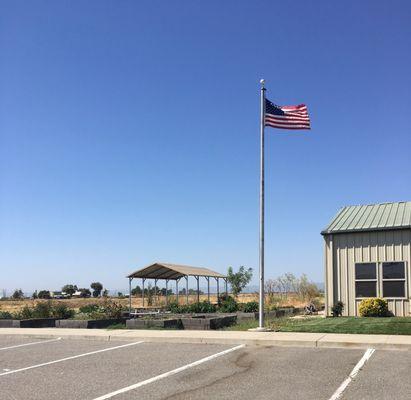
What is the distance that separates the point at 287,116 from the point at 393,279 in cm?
781

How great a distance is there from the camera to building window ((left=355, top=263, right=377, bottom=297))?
21453 mm

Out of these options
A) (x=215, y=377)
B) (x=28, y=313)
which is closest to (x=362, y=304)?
(x=215, y=377)

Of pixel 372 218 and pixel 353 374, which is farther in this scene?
pixel 372 218

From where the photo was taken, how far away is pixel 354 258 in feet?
72.1

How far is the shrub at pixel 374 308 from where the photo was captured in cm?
2045

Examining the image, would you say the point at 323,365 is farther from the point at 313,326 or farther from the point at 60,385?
the point at 313,326

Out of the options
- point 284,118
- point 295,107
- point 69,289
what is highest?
point 295,107

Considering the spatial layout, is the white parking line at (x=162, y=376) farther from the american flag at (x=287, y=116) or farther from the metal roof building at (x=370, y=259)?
the metal roof building at (x=370, y=259)

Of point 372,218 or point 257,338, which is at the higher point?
point 372,218

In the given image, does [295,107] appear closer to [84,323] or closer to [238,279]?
[84,323]

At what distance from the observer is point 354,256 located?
22000 millimetres

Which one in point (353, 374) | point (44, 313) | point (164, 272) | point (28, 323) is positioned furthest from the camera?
point (164, 272)

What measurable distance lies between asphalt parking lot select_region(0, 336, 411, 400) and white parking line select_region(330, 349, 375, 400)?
0.20ft

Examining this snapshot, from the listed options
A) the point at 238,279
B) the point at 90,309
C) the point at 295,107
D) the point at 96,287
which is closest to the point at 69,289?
the point at 96,287
